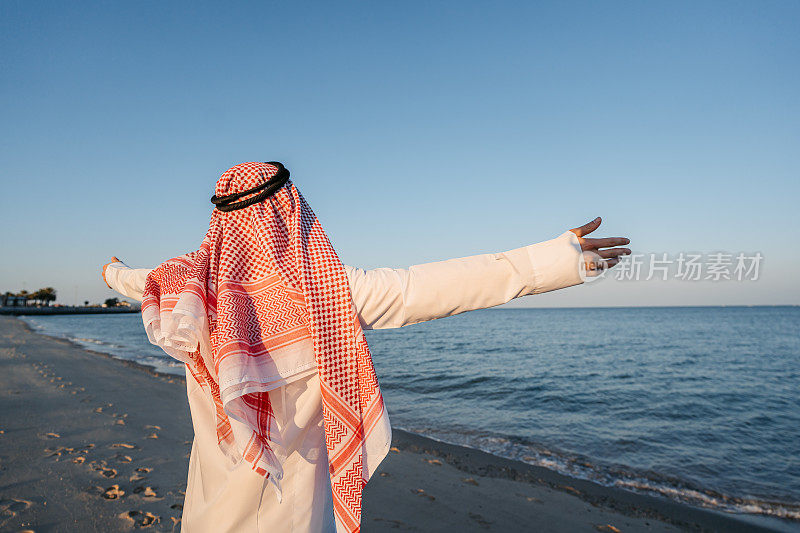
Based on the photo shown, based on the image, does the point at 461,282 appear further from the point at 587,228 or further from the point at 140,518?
the point at 140,518

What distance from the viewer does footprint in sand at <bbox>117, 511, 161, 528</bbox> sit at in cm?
284

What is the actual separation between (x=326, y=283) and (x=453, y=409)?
7.24 meters

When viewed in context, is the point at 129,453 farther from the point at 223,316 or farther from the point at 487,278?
the point at 487,278

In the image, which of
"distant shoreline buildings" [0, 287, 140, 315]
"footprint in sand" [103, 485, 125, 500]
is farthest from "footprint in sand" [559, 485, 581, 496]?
"distant shoreline buildings" [0, 287, 140, 315]

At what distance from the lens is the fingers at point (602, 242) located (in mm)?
1287

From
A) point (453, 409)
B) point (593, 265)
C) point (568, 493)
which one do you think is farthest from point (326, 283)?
point (453, 409)

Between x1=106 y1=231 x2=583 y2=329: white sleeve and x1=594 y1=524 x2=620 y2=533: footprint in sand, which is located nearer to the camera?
x1=106 y1=231 x2=583 y2=329: white sleeve

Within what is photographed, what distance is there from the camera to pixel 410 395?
9.09m

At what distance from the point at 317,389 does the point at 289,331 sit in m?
→ 0.20

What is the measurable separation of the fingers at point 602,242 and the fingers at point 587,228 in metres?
0.03

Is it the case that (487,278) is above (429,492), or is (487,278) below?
above

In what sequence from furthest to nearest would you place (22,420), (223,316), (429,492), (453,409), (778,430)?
(453,409) < (778,430) < (22,420) < (429,492) < (223,316)

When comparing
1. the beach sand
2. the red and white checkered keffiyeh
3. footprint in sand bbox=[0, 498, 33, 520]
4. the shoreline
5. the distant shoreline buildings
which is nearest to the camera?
the red and white checkered keffiyeh

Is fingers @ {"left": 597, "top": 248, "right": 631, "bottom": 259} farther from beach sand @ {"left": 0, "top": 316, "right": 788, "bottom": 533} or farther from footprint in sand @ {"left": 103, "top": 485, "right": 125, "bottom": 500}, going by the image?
footprint in sand @ {"left": 103, "top": 485, "right": 125, "bottom": 500}
